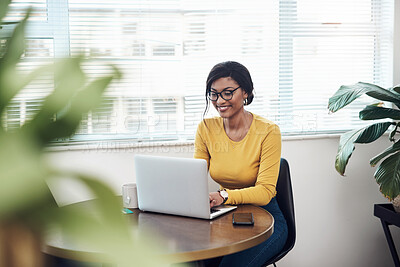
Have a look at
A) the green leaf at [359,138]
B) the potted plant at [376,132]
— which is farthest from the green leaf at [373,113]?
the green leaf at [359,138]

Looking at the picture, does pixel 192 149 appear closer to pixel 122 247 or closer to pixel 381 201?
pixel 381 201

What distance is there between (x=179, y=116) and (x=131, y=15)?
68cm

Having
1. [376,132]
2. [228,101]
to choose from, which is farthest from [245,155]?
[376,132]

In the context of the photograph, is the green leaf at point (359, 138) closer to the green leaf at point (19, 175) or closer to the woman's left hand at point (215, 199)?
the woman's left hand at point (215, 199)

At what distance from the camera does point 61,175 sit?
17 cm

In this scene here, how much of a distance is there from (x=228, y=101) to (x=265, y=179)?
460mm

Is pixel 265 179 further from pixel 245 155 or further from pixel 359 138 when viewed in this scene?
pixel 359 138

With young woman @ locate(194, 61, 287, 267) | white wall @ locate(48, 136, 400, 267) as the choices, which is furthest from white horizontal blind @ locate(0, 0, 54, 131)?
white wall @ locate(48, 136, 400, 267)

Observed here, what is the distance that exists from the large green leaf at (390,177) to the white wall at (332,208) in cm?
54

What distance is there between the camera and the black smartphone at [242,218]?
5.19 ft

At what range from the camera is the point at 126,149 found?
2.53 meters

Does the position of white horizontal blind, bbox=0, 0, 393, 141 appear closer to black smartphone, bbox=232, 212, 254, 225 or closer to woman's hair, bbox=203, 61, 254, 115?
woman's hair, bbox=203, 61, 254, 115

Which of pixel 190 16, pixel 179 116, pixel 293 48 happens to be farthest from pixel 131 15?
pixel 293 48

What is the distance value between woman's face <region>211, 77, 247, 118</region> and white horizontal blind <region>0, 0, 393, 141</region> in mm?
412
